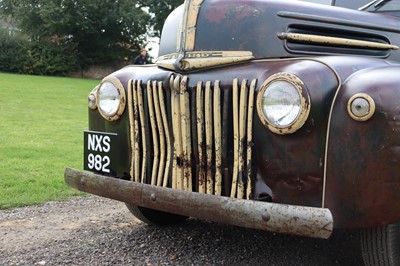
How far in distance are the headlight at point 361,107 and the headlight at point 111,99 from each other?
4.86ft

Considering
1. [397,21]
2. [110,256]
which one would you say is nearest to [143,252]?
[110,256]

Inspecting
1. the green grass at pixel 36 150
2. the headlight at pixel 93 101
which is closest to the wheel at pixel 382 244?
the headlight at pixel 93 101

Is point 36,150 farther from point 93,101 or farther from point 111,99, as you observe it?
point 111,99

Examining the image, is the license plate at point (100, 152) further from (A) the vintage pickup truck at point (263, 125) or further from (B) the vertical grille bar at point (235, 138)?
(B) the vertical grille bar at point (235, 138)

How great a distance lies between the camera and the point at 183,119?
9.19 ft

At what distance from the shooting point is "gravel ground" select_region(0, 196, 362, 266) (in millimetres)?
3406

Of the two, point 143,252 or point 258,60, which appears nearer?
point 258,60

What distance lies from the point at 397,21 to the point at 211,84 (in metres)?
1.63

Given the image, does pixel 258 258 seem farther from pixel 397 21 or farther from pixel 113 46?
pixel 113 46

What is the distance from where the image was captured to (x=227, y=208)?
2479 mm

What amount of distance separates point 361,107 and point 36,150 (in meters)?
5.98

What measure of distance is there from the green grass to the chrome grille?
2.30 m

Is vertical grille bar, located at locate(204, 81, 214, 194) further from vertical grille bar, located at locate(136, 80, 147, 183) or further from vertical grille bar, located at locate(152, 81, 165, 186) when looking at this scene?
vertical grille bar, located at locate(136, 80, 147, 183)

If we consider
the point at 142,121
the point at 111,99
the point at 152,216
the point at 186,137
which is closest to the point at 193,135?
the point at 186,137
